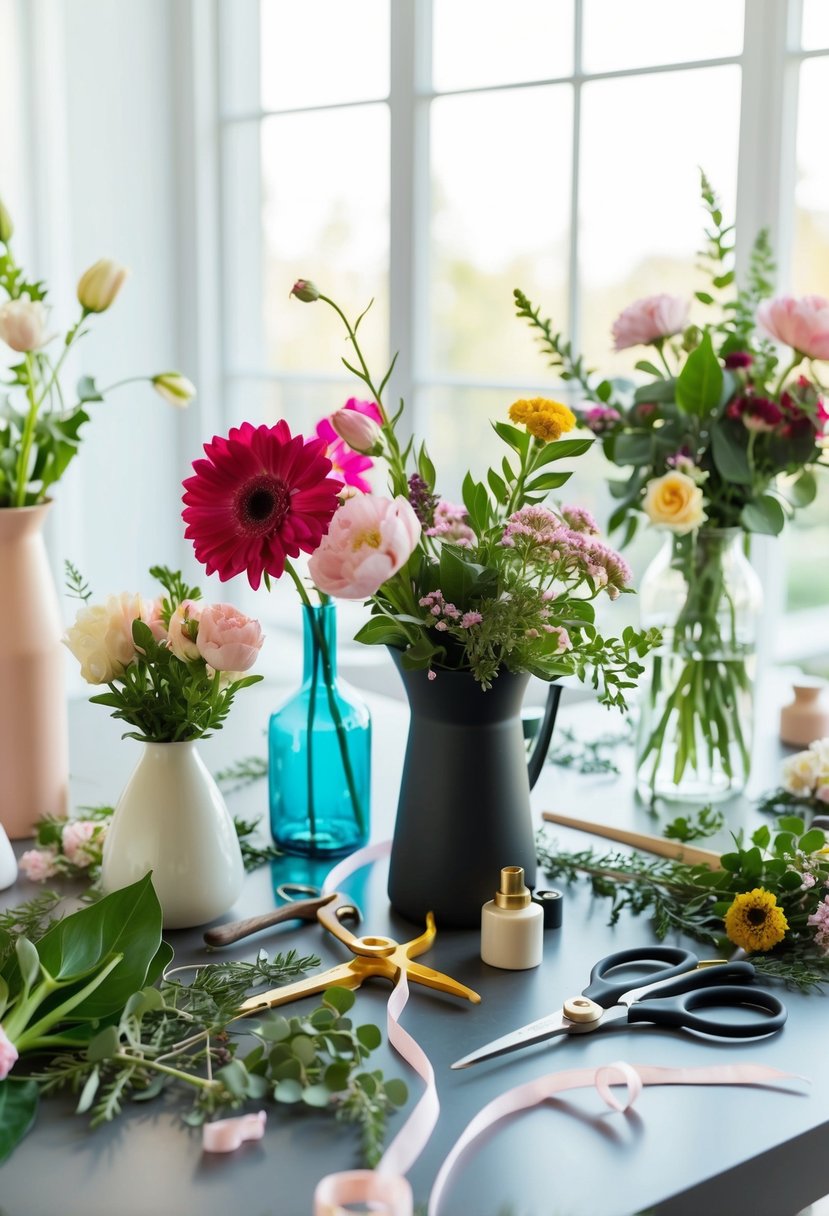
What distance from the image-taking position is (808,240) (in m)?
2.12

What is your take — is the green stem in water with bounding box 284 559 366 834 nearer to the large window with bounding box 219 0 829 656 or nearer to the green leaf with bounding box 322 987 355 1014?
the green leaf with bounding box 322 987 355 1014

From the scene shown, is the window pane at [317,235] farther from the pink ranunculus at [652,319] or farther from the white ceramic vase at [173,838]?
the white ceramic vase at [173,838]

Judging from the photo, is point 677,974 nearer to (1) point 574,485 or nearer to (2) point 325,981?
(2) point 325,981

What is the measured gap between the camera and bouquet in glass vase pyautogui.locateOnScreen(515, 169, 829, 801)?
1.25 metres

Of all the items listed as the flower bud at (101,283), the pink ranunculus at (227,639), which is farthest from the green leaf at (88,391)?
the pink ranunculus at (227,639)

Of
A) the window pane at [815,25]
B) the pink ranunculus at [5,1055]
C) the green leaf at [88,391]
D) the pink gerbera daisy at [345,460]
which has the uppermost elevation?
the window pane at [815,25]

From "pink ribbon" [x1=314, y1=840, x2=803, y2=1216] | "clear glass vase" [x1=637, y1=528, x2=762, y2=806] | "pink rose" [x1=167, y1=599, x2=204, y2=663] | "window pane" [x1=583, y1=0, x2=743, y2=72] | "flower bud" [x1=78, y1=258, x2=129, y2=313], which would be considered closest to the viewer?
"pink ribbon" [x1=314, y1=840, x2=803, y2=1216]

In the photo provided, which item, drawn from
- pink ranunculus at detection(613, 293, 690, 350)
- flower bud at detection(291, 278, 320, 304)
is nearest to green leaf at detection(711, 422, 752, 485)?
pink ranunculus at detection(613, 293, 690, 350)

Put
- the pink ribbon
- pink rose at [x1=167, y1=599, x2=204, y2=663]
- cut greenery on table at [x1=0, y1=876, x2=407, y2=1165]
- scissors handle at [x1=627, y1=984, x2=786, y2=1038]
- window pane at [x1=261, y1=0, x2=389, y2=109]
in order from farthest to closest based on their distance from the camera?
window pane at [x1=261, y1=0, x2=389, y2=109] → pink rose at [x1=167, y1=599, x2=204, y2=663] → scissors handle at [x1=627, y1=984, x2=786, y2=1038] → cut greenery on table at [x1=0, y1=876, x2=407, y2=1165] → the pink ribbon

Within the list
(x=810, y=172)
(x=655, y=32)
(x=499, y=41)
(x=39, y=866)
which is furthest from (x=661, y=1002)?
(x=499, y=41)

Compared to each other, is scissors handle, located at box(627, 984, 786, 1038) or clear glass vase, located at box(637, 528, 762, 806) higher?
clear glass vase, located at box(637, 528, 762, 806)

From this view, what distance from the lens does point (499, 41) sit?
2.58 m

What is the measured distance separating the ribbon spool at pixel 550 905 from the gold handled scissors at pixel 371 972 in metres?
0.09

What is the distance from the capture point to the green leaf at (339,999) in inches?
31.9
